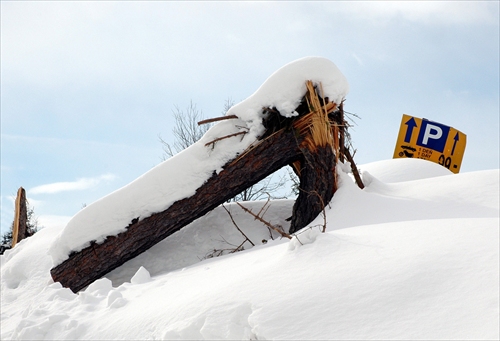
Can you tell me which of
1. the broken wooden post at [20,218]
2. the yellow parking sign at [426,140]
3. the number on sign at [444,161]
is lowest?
the broken wooden post at [20,218]

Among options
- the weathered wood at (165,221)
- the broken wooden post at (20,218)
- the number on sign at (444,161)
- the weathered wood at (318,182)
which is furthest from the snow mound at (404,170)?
the broken wooden post at (20,218)

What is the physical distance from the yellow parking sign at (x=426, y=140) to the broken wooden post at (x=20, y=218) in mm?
8974

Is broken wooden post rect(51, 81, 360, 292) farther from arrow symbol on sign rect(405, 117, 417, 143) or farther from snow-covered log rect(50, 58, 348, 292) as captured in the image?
arrow symbol on sign rect(405, 117, 417, 143)

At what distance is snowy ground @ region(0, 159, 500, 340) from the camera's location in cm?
239

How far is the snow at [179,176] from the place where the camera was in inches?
202

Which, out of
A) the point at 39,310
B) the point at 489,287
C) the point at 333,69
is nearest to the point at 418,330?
the point at 489,287

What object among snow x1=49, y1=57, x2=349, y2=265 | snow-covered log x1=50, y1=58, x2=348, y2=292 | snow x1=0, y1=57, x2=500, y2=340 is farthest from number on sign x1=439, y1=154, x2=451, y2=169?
snow x1=49, y1=57, x2=349, y2=265

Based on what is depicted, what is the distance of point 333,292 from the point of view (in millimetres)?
2635

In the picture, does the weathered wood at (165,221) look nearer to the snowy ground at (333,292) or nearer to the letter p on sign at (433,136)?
the snowy ground at (333,292)

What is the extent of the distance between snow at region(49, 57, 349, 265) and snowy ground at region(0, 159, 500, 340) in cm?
70

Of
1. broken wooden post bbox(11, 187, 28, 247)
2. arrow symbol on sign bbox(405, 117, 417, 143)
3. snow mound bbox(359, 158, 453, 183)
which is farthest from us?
arrow symbol on sign bbox(405, 117, 417, 143)

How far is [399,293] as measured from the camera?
2.56m

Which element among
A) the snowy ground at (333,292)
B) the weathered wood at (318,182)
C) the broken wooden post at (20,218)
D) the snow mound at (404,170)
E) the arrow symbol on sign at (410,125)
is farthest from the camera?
the arrow symbol on sign at (410,125)

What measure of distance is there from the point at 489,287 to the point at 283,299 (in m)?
1.13
